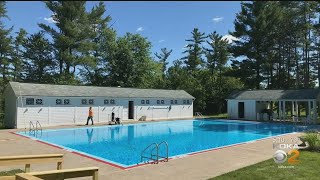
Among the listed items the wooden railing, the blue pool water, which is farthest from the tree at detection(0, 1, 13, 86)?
the wooden railing

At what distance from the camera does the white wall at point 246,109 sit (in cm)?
3606

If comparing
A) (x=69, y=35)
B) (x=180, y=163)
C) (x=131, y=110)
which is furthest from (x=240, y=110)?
(x=180, y=163)

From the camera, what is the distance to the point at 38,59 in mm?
43438

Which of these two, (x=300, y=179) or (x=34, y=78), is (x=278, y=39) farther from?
(x=300, y=179)

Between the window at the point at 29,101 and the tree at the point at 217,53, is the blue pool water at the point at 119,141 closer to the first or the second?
the window at the point at 29,101

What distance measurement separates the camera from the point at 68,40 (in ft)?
133

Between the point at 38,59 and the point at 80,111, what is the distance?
19207mm

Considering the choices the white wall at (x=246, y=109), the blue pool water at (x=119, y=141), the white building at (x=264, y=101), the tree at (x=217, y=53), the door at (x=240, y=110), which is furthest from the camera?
the tree at (x=217, y=53)

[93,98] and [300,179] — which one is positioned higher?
[93,98]

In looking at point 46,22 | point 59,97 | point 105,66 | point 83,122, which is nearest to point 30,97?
point 59,97

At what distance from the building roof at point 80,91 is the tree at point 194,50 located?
21168 millimetres

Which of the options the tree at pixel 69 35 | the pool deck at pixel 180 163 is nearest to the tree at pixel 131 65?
the tree at pixel 69 35

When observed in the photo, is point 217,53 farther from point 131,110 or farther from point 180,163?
point 180,163

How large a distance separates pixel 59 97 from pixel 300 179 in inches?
904
